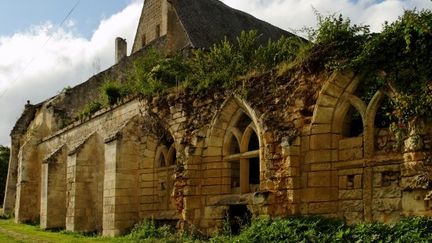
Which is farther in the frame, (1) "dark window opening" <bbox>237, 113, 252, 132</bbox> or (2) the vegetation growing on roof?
(1) "dark window opening" <bbox>237, 113, 252, 132</bbox>

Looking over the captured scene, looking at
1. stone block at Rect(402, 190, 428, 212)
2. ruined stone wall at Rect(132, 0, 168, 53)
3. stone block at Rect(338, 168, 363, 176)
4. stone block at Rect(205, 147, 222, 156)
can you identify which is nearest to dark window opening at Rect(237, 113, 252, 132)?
stone block at Rect(205, 147, 222, 156)

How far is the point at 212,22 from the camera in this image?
23234mm

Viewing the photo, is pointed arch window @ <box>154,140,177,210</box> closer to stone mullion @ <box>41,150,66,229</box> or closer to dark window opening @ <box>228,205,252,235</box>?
dark window opening @ <box>228,205,252,235</box>

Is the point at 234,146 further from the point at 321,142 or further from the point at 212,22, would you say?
the point at 212,22

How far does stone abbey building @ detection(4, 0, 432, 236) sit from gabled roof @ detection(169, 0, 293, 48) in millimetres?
800

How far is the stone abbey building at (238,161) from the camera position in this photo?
9.50 m

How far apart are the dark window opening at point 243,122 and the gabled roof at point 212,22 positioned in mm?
8212

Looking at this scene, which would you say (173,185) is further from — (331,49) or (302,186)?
(331,49)

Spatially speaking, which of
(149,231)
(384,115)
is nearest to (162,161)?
(149,231)

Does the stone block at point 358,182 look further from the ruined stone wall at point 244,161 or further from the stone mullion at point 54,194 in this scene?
the stone mullion at point 54,194

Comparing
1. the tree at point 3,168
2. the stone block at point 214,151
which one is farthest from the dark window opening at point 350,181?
the tree at point 3,168

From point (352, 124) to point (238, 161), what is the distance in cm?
335

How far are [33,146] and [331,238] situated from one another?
64.1 feet

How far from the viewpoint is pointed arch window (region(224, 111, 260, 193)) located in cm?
1235
